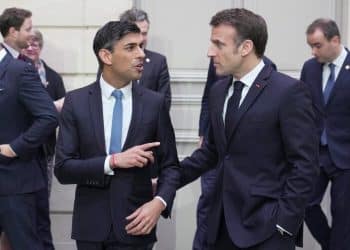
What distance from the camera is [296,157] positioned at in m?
3.79

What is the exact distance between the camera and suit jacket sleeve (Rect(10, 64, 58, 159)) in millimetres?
5262

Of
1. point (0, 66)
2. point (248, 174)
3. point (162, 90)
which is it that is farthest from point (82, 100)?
point (162, 90)

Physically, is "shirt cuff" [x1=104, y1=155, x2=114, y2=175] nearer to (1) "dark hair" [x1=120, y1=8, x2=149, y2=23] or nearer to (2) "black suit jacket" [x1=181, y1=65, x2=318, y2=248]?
(2) "black suit jacket" [x1=181, y1=65, x2=318, y2=248]

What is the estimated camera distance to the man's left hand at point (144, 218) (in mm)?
3824

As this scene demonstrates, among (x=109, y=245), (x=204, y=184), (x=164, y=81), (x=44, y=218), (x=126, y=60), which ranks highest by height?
(x=126, y=60)

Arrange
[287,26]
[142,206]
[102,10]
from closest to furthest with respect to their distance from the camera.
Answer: [142,206] → [102,10] → [287,26]

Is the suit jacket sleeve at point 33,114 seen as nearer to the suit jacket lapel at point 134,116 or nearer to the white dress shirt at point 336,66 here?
the suit jacket lapel at point 134,116

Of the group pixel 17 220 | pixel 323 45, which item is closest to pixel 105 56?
pixel 17 220

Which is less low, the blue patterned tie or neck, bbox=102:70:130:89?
neck, bbox=102:70:130:89

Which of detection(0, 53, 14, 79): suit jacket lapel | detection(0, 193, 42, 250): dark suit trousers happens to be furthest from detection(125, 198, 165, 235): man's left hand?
detection(0, 53, 14, 79): suit jacket lapel

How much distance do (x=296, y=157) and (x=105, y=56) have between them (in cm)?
110

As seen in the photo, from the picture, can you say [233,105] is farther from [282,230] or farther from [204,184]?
[204,184]

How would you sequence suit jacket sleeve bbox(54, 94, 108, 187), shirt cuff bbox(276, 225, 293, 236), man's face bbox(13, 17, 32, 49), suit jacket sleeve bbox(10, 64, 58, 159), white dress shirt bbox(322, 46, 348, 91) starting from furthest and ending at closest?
white dress shirt bbox(322, 46, 348, 91)
man's face bbox(13, 17, 32, 49)
suit jacket sleeve bbox(10, 64, 58, 159)
suit jacket sleeve bbox(54, 94, 108, 187)
shirt cuff bbox(276, 225, 293, 236)

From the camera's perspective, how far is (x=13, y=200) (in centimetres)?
537
